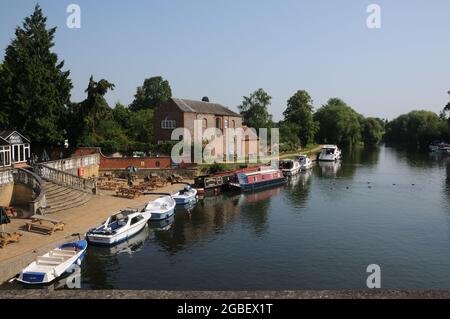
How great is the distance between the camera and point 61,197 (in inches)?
1187

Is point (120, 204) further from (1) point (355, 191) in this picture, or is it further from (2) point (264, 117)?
(2) point (264, 117)

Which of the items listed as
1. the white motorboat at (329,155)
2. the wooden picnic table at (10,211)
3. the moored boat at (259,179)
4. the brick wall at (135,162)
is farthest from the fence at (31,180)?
the white motorboat at (329,155)

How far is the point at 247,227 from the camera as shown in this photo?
100ft

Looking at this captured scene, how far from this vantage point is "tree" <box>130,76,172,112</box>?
116 metres

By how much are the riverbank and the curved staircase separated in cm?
38

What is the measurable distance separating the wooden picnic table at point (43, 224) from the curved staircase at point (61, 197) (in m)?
2.51

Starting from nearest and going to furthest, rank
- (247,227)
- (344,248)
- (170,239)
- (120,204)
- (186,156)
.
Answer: (344,248) < (170,239) < (247,227) < (120,204) < (186,156)

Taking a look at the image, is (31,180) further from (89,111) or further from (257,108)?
(257,108)

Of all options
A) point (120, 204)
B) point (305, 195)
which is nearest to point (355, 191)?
point (305, 195)

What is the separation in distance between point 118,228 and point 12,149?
1558 centimetres

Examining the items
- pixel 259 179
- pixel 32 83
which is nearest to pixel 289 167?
pixel 259 179
